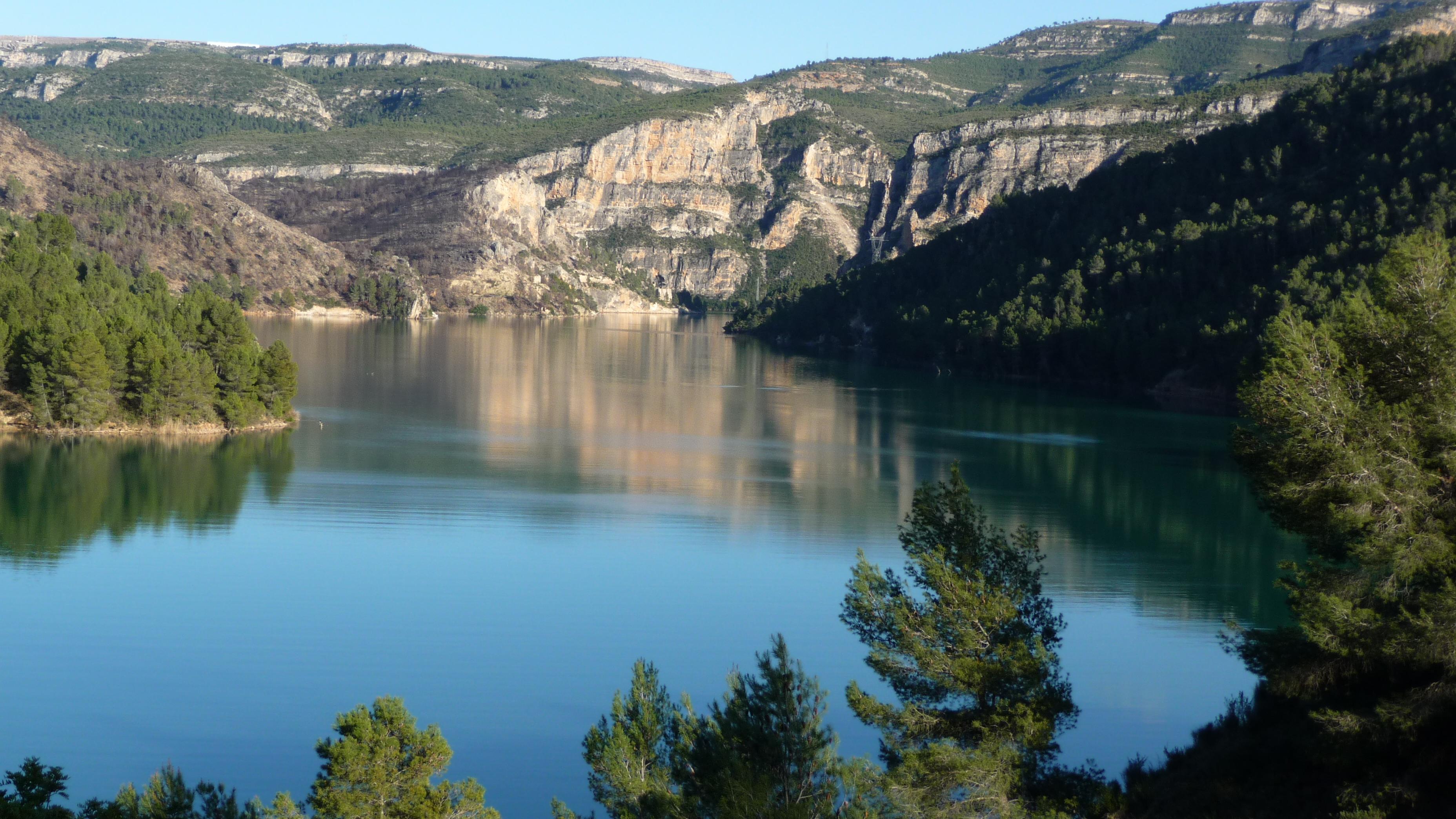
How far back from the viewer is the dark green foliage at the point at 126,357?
155ft

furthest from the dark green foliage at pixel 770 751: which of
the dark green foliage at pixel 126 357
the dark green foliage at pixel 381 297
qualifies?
the dark green foliage at pixel 381 297

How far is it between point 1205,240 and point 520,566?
216 ft

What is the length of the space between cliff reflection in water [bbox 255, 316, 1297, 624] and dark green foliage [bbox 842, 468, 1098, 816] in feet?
48.8

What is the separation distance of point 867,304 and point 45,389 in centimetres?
8987

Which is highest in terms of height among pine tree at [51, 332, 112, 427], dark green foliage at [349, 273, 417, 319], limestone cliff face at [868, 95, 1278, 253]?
limestone cliff face at [868, 95, 1278, 253]

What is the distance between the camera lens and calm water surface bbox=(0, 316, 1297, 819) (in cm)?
2125

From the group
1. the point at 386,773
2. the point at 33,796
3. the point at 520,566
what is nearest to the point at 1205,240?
the point at 520,566

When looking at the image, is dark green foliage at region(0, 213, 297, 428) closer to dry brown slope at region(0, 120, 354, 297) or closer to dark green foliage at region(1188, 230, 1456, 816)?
dark green foliage at region(1188, 230, 1456, 816)

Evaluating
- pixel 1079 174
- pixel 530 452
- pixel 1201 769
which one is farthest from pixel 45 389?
pixel 1079 174

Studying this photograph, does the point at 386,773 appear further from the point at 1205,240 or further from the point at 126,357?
the point at 1205,240

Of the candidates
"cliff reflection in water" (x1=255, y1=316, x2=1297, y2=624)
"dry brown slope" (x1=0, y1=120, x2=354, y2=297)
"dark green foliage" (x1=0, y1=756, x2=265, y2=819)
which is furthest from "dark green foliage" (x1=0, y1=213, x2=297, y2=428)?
"dry brown slope" (x1=0, y1=120, x2=354, y2=297)

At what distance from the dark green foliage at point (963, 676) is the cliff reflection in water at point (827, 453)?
1487 cm

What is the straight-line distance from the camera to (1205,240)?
283ft

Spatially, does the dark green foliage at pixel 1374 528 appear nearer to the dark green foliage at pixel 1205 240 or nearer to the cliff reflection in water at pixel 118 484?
the cliff reflection in water at pixel 118 484
